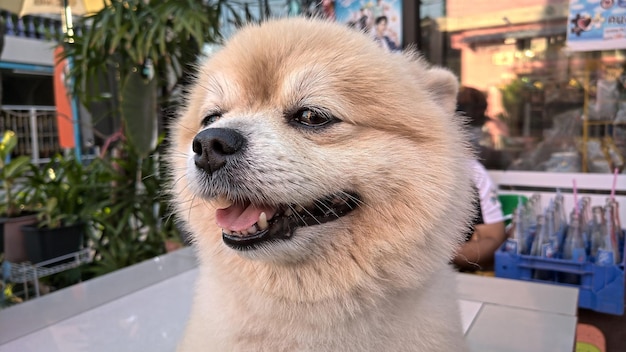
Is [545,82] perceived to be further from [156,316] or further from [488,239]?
[156,316]

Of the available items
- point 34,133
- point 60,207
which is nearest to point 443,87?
point 60,207

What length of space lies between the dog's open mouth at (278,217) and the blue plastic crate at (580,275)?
1627mm

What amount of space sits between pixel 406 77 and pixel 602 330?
1986 millimetres

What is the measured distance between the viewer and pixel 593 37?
2.92m

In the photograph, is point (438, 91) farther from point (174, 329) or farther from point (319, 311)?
point (174, 329)

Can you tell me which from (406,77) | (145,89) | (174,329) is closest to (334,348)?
(406,77)

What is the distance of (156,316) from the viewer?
1712 millimetres

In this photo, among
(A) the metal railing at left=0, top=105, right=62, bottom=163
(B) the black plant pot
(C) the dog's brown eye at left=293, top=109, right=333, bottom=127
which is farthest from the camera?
(A) the metal railing at left=0, top=105, right=62, bottom=163

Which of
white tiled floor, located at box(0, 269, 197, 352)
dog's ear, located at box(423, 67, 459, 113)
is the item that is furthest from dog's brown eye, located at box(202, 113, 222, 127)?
white tiled floor, located at box(0, 269, 197, 352)

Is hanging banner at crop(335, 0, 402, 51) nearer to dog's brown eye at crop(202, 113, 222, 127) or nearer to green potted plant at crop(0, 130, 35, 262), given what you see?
dog's brown eye at crop(202, 113, 222, 127)

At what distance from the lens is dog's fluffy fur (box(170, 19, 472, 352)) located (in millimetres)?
1018

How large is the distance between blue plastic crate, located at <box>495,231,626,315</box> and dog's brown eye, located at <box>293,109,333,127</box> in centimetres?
169

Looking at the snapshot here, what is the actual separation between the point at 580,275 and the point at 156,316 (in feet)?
6.47

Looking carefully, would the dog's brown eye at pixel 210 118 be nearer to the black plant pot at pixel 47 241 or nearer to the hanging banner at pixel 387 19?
the hanging banner at pixel 387 19
